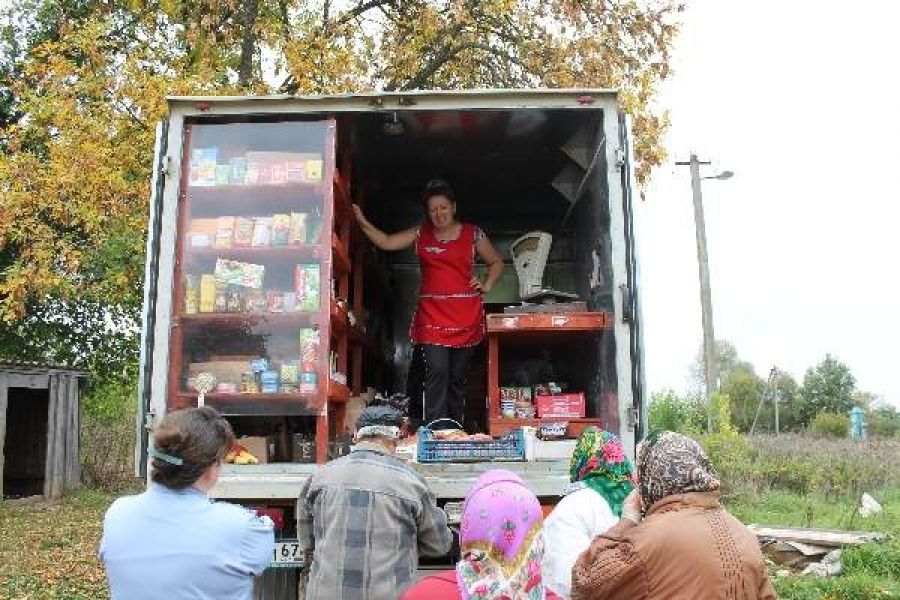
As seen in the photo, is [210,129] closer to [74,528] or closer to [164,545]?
[164,545]

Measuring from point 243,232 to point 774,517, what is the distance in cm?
839

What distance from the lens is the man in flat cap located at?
2789 mm

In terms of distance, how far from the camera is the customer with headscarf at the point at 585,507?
9.49ft

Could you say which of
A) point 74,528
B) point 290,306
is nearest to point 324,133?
point 290,306

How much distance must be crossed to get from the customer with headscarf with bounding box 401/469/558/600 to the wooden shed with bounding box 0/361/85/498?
480 inches

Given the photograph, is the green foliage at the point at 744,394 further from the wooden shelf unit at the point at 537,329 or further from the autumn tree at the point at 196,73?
the wooden shelf unit at the point at 537,329

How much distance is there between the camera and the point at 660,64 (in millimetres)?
11117

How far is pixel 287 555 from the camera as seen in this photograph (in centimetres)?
393

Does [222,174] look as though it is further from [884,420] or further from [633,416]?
[884,420]

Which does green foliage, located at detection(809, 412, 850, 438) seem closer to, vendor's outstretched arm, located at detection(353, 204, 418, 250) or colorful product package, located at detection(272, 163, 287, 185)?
vendor's outstretched arm, located at detection(353, 204, 418, 250)

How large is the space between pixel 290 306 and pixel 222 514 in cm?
238

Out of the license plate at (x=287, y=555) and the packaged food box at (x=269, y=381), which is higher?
the packaged food box at (x=269, y=381)

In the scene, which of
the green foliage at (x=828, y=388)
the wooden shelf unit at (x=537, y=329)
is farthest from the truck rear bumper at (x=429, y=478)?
the green foliage at (x=828, y=388)

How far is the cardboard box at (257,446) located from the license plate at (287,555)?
67cm
